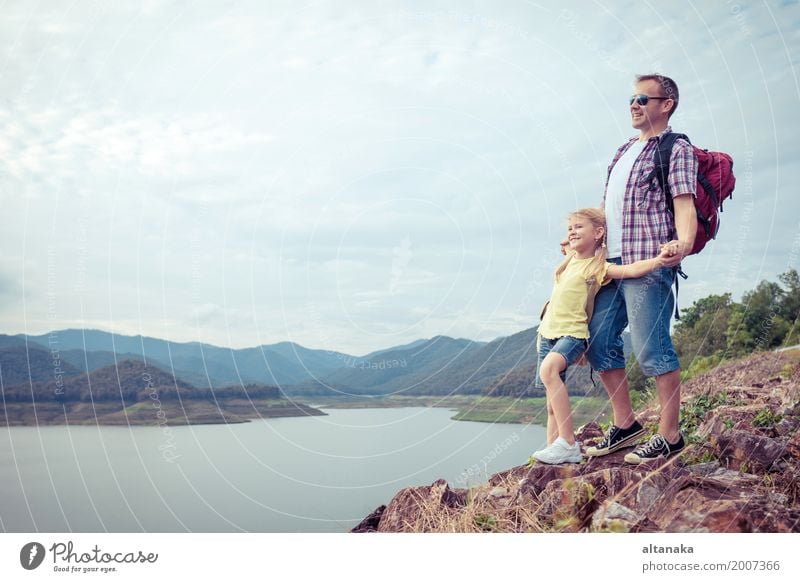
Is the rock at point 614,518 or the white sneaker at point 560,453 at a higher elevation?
the white sneaker at point 560,453

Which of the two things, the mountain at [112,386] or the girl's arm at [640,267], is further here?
the mountain at [112,386]

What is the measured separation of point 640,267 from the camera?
3449 millimetres

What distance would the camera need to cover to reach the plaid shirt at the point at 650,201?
11.3ft

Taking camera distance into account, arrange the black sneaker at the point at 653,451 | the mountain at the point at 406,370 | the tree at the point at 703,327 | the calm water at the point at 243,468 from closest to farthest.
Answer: the black sneaker at the point at 653,451
the calm water at the point at 243,468
the mountain at the point at 406,370
the tree at the point at 703,327

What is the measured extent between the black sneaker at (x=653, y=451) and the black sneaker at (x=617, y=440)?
16cm

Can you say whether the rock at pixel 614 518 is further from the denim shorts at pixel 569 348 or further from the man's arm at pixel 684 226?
the man's arm at pixel 684 226

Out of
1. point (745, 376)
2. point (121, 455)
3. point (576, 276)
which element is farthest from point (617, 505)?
point (121, 455)

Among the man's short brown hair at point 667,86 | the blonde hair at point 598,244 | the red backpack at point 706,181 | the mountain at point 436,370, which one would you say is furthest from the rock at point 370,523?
the man's short brown hair at point 667,86

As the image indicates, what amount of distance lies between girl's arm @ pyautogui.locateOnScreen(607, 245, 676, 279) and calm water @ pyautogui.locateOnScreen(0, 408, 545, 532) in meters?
1.11
